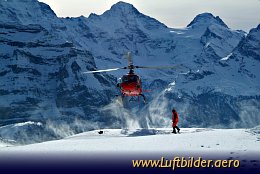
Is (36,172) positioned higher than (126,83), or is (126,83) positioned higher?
(126,83)

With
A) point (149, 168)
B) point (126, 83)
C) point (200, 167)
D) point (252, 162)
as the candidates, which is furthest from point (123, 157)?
point (126, 83)

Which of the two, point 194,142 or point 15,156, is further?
point 15,156

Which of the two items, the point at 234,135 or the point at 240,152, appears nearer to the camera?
the point at 240,152

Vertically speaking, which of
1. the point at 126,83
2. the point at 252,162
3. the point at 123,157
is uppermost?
the point at 126,83

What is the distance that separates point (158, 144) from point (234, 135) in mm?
6126

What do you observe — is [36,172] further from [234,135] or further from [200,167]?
[234,135]

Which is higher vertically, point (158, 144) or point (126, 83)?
point (126, 83)

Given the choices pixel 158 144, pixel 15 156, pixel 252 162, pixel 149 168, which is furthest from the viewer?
pixel 15 156

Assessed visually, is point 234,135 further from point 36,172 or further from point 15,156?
point 15,156

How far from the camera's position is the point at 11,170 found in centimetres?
4794

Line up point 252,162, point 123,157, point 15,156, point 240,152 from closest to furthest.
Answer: point 252,162
point 240,152
point 123,157
point 15,156

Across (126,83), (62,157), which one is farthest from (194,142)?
(126,83)

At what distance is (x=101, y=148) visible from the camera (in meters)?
52.8

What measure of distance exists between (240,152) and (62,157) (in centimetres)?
1702
